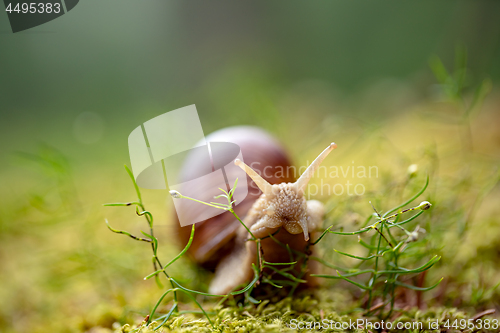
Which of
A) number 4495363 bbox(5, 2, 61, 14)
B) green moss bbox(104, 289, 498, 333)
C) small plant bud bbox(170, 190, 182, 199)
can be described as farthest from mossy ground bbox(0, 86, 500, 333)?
number 4495363 bbox(5, 2, 61, 14)

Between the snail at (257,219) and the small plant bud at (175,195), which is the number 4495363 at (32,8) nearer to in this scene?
the snail at (257,219)

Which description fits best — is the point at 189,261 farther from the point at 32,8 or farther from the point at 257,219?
the point at 32,8

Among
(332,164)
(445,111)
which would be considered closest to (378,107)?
(445,111)

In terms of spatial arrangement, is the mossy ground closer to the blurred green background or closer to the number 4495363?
the blurred green background

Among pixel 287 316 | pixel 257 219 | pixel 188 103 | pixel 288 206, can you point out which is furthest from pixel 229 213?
pixel 188 103

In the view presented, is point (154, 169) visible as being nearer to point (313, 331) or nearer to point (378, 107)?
point (313, 331)

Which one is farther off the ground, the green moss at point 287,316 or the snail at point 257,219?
the snail at point 257,219

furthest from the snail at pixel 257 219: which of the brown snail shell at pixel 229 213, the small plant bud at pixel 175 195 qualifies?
the small plant bud at pixel 175 195
